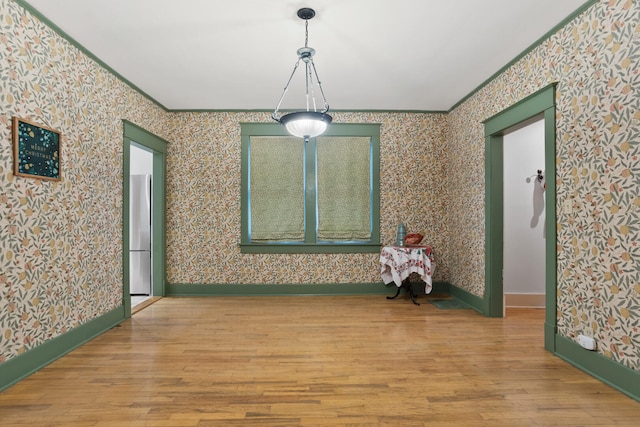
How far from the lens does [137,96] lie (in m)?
4.37

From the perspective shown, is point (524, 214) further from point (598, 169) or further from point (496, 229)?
point (598, 169)

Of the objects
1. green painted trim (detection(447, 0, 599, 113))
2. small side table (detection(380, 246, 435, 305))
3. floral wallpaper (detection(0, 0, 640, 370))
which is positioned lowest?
small side table (detection(380, 246, 435, 305))

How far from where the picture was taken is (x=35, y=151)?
2736 millimetres

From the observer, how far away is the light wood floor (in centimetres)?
209

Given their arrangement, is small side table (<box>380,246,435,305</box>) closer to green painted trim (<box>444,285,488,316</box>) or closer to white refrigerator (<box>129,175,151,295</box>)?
green painted trim (<box>444,285,488,316</box>)

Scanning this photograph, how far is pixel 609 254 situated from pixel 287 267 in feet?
12.8

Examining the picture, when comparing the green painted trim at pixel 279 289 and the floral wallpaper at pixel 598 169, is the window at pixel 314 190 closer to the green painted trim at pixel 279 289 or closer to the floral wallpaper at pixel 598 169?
the green painted trim at pixel 279 289

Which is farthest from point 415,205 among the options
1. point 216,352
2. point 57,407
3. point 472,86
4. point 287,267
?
point 57,407

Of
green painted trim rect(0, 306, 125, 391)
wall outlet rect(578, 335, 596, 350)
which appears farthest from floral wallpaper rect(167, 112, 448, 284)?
wall outlet rect(578, 335, 596, 350)

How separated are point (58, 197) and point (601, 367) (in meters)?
4.67

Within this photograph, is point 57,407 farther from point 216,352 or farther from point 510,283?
point 510,283

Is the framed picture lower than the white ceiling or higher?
lower

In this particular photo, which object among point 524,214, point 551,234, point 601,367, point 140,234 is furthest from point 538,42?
point 140,234

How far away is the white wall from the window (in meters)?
1.85
